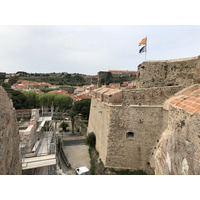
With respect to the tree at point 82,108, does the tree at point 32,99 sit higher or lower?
higher

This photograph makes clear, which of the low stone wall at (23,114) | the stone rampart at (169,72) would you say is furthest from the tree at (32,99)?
the stone rampart at (169,72)

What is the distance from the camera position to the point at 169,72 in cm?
939

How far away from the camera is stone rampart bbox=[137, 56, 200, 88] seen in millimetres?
8133

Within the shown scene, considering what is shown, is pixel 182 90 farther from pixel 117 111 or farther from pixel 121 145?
pixel 121 145

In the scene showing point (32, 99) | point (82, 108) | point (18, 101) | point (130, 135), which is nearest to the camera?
point (130, 135)

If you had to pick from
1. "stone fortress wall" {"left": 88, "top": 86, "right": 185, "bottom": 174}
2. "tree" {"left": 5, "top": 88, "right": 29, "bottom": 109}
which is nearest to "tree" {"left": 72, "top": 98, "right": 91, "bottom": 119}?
"tree" {"left": 5, "top": 88, "right": 29, "bottom": 109}

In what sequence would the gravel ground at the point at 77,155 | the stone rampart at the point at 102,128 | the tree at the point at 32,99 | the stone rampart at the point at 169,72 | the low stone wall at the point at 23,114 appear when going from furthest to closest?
the tree at the point at 32,99 < the low stone wall at the point at 23,114 < the gravel ground at the point at 77,155 < the stone rampart at the point at 102,128 < the stone rampart at the point at 169,72

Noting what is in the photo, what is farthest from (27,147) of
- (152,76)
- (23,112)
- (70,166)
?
(152,76)

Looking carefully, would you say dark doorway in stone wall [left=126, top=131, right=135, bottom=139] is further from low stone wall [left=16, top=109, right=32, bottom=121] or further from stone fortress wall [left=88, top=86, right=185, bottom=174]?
low stone wall [left=16, top=109, right=32, bottom=121]

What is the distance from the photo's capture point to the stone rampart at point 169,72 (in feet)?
26.7

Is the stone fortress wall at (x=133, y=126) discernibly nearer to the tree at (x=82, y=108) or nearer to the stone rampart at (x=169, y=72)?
the stone rampart at (x=169, y=72)

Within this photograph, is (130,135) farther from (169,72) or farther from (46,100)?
(46,100)

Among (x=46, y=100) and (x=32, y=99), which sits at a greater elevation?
(x=32, y=99)

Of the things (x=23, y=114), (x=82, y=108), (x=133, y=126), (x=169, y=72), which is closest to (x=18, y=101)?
(x=82, y=108)
